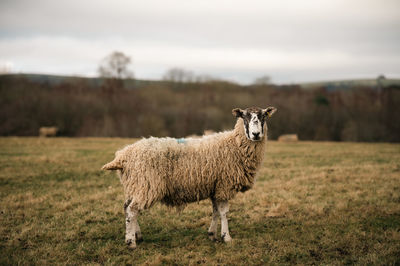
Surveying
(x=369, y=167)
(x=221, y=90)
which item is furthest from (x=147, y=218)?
(x=221, y=90)

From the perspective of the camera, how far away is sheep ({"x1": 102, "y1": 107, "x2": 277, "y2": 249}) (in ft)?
21.4

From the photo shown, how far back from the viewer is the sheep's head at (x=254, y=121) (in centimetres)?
675

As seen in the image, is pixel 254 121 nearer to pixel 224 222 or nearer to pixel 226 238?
pixel 224 222

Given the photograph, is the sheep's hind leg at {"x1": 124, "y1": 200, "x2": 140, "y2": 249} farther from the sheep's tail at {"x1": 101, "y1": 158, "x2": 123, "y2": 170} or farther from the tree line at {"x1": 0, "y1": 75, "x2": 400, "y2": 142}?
the tree line at {"x1": 0, "y1": 75, "x2": 400, "y2": 142}

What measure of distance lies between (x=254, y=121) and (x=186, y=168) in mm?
1799

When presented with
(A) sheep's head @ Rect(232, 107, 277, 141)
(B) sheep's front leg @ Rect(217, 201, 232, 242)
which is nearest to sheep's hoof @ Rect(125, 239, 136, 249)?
(B) sheep's front leg @ Rect(217, 201, 232, 242)

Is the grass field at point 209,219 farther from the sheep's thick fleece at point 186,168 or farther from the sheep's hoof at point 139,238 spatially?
the sheep's thick fleece at point 186,168

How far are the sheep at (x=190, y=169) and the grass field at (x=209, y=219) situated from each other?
658 millimetres

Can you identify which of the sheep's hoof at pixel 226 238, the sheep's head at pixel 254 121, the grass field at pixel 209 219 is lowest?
the grass field at pixel 209 219

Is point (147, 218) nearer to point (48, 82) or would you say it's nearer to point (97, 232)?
point (97, 232)

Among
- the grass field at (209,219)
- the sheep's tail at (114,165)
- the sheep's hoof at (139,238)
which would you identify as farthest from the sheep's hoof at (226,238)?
the sheep's tail at (114,165)

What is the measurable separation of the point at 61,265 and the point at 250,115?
4774mm

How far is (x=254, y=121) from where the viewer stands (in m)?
6.78

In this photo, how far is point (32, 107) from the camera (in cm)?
4547
